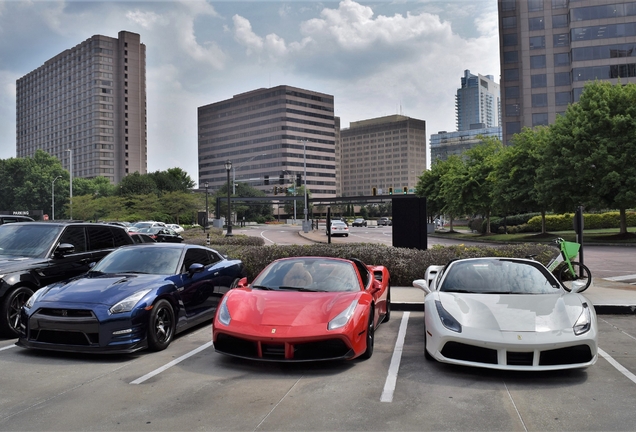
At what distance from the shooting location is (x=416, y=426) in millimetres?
4156

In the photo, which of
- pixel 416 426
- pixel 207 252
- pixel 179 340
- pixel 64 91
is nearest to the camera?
pixel 416 426

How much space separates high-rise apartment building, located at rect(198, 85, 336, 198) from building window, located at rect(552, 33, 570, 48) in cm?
9488

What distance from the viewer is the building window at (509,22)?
82206mm

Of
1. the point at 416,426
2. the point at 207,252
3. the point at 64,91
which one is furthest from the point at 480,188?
the point at 64,91

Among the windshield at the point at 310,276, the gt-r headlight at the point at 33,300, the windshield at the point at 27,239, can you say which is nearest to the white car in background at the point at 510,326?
the windshield at the point at 310,276

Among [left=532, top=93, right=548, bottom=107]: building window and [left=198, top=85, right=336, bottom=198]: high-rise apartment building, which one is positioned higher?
[left=198, top=85, right=336, bottom=198]: high-rise apartment building

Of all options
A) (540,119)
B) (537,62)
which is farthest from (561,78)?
(540,119)

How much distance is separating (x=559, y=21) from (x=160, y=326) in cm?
8447

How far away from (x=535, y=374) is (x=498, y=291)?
126cm

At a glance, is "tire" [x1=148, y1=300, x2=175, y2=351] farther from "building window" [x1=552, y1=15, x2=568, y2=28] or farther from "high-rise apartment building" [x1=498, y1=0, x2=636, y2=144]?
"building window" [x1=552, y1=15, x2=568, y2=28]

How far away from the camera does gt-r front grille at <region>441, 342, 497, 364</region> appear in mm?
5363

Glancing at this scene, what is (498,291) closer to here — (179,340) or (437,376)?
(437,376)

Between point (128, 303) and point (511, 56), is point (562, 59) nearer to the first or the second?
point (511, 56)

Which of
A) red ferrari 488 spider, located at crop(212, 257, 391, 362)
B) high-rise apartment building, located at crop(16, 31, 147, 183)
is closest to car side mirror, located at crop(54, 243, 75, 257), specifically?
red ferrari 488 spider, located at crop(212, 257, 391, 362)
